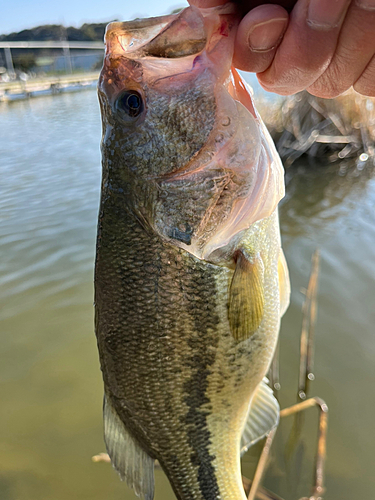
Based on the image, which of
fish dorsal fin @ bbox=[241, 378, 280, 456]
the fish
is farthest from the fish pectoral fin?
fish dorsal fin @ bbox=[241, 378, 280, 456]

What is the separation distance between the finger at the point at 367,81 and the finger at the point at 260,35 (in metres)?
0.31

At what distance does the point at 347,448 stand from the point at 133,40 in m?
2.95

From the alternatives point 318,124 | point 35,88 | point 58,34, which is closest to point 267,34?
point 318,124

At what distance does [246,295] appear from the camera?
4.34 feet

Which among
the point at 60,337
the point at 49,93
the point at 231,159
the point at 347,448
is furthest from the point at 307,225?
the point at 49,93

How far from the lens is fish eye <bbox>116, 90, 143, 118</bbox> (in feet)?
4.03

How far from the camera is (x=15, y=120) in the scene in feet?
57.6

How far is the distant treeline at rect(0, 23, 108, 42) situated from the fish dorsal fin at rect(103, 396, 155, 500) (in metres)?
85.5

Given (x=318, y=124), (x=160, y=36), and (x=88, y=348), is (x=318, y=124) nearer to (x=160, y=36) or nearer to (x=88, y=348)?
(x=88, y=348)

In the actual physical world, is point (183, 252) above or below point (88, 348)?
above

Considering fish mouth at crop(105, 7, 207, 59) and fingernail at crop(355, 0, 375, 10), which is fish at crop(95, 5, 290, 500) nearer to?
fish mouth at crop(105, 7, 207, 59)

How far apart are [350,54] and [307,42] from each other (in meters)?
0.14

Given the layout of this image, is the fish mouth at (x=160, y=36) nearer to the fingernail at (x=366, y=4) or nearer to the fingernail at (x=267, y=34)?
the fingernail at (x=267, y=34)

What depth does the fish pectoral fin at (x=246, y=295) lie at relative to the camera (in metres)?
1.33
